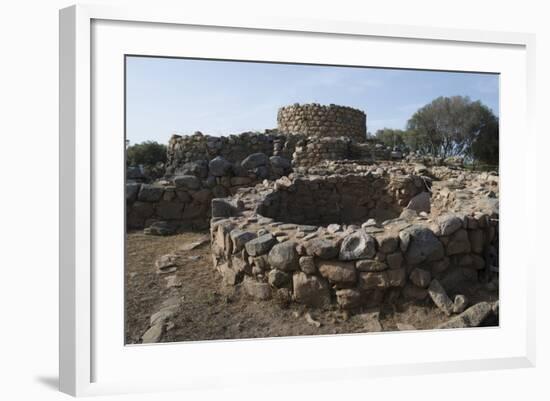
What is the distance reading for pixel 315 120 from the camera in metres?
12.4

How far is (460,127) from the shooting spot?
8664 millimetres

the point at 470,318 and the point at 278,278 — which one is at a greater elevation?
the point at 278,278

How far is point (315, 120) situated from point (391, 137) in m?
3.48

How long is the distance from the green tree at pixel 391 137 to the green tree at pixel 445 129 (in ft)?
1.87

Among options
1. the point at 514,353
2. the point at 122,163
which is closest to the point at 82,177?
the point at 122,163

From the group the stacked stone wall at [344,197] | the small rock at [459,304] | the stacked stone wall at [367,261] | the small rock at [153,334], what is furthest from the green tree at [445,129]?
the small rock at [153,334]

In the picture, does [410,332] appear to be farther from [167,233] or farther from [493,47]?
[167,233]

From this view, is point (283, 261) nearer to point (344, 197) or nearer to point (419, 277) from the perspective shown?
point (419, 277)

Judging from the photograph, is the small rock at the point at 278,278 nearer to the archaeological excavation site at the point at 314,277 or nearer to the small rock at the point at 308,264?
the archaeological excavation site at the point at 314,277

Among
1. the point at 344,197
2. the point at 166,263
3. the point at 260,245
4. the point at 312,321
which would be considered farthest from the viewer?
the point at 344,197

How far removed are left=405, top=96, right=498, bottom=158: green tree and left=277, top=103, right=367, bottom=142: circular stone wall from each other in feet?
7.41

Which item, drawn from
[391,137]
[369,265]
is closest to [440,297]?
[369,265]

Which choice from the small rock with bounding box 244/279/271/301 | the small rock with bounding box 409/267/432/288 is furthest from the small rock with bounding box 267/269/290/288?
the small rock with bounding box 409/267/432/288

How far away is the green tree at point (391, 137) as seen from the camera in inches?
522
